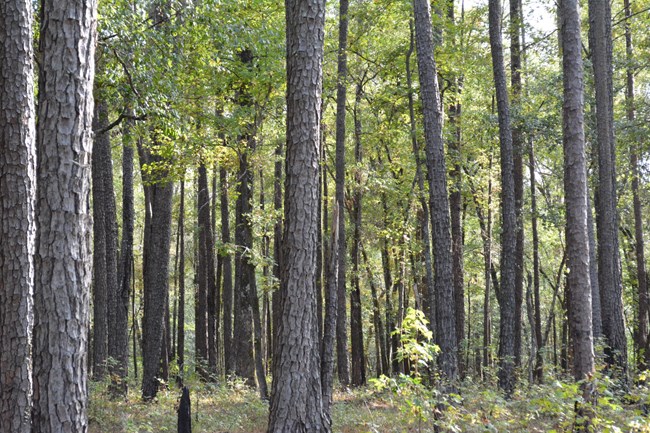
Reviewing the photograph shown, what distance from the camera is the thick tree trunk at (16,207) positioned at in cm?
620

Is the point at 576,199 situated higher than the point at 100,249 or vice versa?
the point at 576,199

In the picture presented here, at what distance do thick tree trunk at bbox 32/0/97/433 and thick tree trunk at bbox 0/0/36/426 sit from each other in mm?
821

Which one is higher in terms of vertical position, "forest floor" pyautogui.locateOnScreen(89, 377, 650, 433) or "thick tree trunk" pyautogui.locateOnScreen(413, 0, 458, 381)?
"thick tree trunk" pyautogui.locateOnScreen(413, 0, 458, 381)

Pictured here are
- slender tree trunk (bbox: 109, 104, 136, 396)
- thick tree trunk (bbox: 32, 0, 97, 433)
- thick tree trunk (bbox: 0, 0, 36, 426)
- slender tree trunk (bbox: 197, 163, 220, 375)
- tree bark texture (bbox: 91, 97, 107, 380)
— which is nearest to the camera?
thick tree trunk (bbox: 32, 0, 97, 433)

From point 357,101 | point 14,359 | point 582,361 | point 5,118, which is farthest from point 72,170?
point 357,101

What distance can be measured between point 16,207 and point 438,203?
7397mm

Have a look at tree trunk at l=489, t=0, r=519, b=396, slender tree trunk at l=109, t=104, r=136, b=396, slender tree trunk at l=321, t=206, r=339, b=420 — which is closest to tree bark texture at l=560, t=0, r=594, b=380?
slender tree trunk at l=321, t=206, r=339, b=420

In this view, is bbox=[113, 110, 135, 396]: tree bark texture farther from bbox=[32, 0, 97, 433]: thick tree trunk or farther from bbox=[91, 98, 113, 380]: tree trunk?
bbox=[32, 0, 97, 433]: thick tree trunk

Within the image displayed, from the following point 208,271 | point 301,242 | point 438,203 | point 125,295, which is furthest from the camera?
point 208,271

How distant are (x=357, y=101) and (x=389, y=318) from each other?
1045cm

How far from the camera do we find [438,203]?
11453mm

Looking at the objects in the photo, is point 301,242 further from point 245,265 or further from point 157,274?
point 245,265

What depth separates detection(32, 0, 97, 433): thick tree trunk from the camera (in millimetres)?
5574

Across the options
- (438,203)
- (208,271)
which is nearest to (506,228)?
(438,203)
